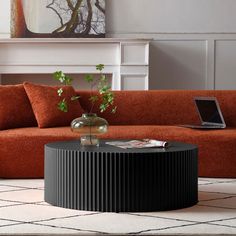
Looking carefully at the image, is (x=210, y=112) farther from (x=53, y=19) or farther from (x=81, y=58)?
(x=53, y=19)

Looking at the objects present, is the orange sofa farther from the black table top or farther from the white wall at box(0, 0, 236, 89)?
the white wall at box(0, 0, 236, 89)

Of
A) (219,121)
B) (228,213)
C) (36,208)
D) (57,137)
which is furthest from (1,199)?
(219,121)

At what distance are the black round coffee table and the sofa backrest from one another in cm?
171

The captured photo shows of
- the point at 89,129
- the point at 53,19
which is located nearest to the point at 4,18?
the point at 53,19

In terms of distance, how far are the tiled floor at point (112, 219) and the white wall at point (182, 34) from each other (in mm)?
4090

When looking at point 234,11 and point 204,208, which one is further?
point 234,11

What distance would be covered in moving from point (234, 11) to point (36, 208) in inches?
199

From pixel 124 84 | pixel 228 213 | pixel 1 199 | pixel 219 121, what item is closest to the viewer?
pixel 228 213

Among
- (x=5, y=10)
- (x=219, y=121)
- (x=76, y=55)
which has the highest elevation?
(x=5, y=10)

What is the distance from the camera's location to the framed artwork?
7.57 metres

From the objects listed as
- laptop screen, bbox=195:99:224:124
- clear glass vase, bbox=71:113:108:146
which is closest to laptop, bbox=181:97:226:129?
laptop screen, bbox=195:99:224:124

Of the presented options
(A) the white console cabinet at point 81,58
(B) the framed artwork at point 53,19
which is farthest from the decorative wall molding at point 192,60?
(B) the framed artwork at point 53,19

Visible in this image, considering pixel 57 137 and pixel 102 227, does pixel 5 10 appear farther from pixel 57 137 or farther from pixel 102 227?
pixel 102 227

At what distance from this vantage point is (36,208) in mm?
3525
